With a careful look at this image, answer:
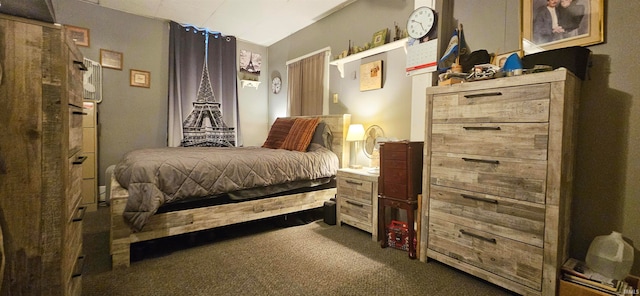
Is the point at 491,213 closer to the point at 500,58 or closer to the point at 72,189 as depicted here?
the point at 500,58

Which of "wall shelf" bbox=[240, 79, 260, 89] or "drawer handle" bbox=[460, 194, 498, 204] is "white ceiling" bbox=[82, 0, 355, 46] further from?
"drawer handle" bbox=[460, 194, 498, 204]

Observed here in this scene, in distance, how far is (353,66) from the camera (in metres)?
3.27

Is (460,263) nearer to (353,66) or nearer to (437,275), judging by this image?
(437,275)

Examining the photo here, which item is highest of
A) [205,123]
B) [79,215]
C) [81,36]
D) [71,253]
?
[81,36]

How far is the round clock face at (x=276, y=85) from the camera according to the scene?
4.61m

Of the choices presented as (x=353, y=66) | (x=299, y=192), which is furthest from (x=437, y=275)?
(x=353, y=66)

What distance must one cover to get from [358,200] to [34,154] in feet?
6.72

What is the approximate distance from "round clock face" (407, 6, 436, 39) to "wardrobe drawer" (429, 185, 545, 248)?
1.28 m

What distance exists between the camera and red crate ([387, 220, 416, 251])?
2.13 metres

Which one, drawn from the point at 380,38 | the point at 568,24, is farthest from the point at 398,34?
the point at 568,24

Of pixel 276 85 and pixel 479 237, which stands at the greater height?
pixel 276 85

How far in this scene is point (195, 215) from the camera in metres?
2.10

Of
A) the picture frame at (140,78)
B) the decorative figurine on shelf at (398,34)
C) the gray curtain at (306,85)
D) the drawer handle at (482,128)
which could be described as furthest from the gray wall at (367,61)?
the picture frame at (140,78)

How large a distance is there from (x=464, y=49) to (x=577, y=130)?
904mm
